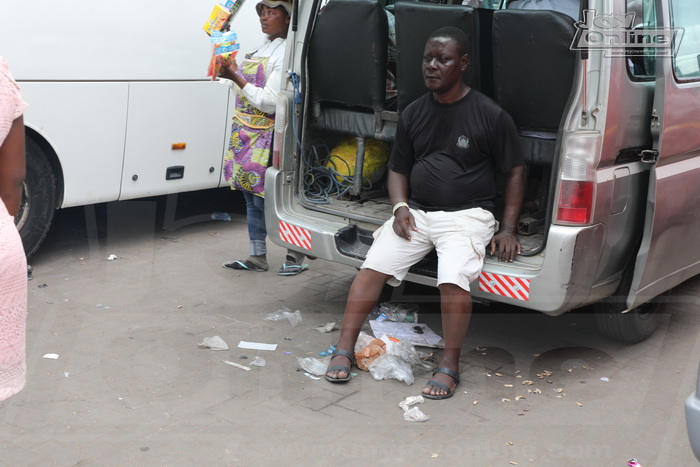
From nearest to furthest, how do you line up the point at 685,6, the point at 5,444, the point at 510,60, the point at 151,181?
1. the point at 5,444
2. the point at 510,60
3. the point at 685,6
4. the point at 151,181

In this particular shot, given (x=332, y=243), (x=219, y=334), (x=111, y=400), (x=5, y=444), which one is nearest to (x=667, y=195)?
(x=332, y=243)

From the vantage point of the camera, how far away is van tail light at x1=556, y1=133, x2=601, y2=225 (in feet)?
13.4

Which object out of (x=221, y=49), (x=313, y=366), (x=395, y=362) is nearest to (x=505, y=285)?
(x=395, y=362)

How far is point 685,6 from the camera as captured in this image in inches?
186

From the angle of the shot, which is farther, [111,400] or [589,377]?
[589,377]

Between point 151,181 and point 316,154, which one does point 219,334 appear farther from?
point 151,181

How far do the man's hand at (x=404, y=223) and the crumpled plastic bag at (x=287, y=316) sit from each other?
95 cm

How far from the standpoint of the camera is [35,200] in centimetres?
591

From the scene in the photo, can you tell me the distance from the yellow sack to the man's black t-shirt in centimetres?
69

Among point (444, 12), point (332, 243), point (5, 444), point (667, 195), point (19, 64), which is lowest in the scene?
point (5, 444)

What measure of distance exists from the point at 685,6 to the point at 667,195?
1069 mm

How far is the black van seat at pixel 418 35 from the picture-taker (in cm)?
452

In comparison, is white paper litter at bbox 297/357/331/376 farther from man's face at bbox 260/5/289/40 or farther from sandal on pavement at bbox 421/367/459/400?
man's face at bbox 260/5/289/40

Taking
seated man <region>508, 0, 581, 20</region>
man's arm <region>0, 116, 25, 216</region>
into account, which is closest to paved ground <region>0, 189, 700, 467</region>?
man's arm <region>0, 116, 25, 216</region>
